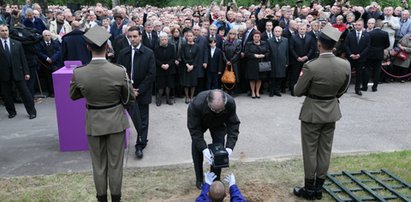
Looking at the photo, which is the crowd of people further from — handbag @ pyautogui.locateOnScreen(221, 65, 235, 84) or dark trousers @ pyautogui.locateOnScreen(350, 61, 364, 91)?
handbag @ pyautogui.locateOnScreen(221, 65, 235, 84)

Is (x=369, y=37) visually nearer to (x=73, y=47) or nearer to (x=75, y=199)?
(x=73, y=47)

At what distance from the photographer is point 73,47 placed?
9.04 m

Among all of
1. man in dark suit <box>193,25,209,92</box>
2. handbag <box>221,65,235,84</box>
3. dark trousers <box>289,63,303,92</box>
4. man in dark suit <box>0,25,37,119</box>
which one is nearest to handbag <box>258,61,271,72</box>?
handbag <box>221,65,235,84</box>

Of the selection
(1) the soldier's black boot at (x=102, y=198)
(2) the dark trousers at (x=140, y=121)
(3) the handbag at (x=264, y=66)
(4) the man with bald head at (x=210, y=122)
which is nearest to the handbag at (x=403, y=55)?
(3) the handbag at (x=264, y=66)

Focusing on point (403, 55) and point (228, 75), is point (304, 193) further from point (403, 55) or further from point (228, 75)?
point (403, 55)

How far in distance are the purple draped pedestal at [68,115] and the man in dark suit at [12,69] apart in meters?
2.43

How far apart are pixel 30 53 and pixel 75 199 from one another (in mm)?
5908

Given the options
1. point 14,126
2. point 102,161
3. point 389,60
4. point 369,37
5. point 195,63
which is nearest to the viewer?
point 102,161

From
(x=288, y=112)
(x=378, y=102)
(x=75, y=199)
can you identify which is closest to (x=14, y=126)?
(x=75, y=199)

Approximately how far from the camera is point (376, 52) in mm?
10961

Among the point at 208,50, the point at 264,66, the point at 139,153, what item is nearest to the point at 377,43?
the point at 264,66

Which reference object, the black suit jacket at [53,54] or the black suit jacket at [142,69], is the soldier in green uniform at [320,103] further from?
the black suit jacket at [53,54]

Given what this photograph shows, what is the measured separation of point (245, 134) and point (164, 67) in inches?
107

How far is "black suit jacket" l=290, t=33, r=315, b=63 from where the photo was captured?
10.6 meters
